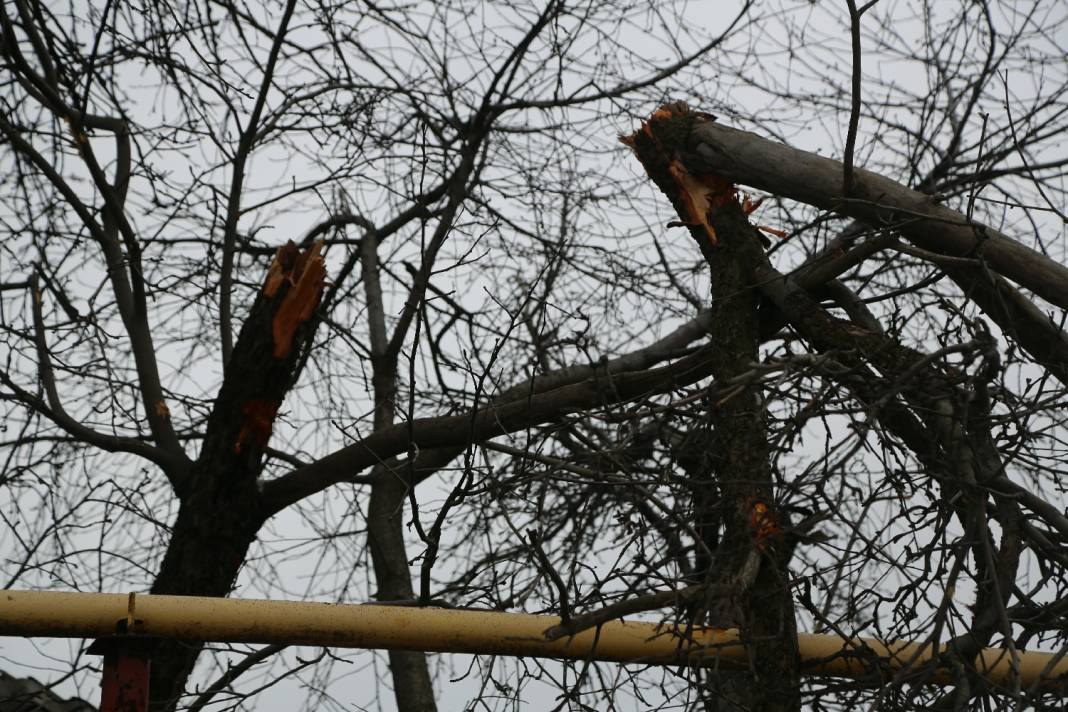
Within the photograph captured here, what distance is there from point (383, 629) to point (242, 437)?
6.94 feet

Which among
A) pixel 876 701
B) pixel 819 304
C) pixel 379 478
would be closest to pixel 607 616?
pixel 876 701

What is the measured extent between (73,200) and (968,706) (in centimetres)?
375

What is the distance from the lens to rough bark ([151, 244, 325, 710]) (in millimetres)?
3746

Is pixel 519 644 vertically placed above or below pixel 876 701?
above

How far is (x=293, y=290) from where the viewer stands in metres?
3.90

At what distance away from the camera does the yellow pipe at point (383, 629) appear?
171 cm

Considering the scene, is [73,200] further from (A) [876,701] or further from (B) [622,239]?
(A) [876,701]

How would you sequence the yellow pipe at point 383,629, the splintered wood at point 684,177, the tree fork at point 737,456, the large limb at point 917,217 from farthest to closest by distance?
the splintered wood at point 684,177
the large limb at point 917,217
the tree fork at point 737,456
the yellow pipe at point 383,629

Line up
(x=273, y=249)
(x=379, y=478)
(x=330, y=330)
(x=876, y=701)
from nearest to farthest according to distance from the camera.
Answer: (x=876, y=701) → (x=379, y=478) → (x=330, y=330) → (x=273, y=249)

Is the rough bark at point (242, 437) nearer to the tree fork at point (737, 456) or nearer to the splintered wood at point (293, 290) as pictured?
the splintered wood at point (293, 290)

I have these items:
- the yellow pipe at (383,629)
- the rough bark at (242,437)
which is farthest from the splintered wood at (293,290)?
the yellow pipe at (383,629)

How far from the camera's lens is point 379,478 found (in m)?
4.83

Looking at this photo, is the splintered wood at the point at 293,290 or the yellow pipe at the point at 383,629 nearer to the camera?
the yellow pipe at the point at 383,629

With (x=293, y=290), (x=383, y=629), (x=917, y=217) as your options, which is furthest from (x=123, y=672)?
(x=293, y=290)
